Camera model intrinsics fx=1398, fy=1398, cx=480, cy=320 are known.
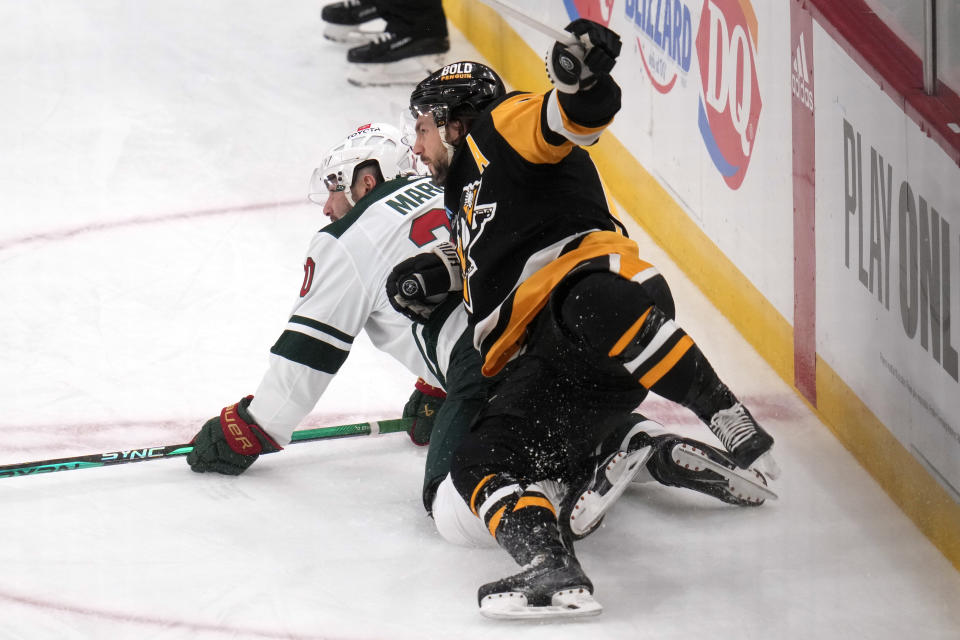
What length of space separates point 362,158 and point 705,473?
3.57ft

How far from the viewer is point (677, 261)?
4.24 metres

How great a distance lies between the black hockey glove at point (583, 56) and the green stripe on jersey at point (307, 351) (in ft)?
3.06

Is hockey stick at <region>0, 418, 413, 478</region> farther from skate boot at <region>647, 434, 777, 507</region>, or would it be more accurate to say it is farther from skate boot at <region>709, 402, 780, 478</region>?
skate boot at <region>709, 402, 780, 478</region>

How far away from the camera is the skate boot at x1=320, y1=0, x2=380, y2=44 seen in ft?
19.8

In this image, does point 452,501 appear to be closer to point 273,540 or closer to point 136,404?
point 273,540

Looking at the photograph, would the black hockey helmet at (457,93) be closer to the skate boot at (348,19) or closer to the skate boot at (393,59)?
the skate boot at (393,59)

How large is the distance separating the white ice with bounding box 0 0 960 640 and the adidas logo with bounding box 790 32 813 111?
28.8 inches

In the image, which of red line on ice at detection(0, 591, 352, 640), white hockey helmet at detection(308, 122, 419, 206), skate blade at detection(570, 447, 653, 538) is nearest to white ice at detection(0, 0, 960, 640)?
red line on ice at detection(0, 591, 352, 640)

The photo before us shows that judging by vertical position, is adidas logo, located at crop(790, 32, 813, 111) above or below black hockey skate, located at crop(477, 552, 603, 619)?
above

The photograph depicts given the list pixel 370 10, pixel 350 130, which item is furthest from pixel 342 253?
pixel 370 10

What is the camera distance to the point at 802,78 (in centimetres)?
328

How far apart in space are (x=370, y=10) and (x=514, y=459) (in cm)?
367

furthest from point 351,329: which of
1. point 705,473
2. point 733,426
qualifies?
point 733,426

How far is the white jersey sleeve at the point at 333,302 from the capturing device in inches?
123
